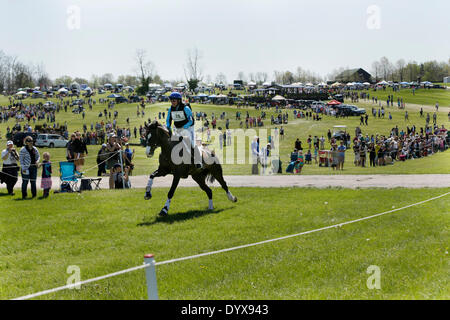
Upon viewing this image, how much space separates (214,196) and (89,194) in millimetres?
4700

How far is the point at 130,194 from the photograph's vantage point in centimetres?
1606

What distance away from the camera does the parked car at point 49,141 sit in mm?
49438

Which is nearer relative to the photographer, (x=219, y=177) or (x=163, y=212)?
(x=163, y=212)

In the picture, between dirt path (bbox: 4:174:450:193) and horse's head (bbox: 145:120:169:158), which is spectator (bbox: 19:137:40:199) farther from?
horse's head (bbox: 145:120:169:158)

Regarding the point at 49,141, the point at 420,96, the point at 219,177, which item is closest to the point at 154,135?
the point at 219,177

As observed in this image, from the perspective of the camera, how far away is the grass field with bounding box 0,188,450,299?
6.80 meters

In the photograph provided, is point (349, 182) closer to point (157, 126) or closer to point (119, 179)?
point (157, 126)

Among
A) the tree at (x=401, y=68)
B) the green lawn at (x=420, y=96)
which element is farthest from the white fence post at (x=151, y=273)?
the tree at (x=401, y=68)

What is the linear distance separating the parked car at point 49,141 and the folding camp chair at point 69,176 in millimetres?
32658

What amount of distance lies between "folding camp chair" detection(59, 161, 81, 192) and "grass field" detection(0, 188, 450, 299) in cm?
321

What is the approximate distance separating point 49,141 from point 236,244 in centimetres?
4504

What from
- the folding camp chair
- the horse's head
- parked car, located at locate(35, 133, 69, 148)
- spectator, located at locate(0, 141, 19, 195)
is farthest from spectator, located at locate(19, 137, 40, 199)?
parked car, located at locate(35, 133, 69, 148)

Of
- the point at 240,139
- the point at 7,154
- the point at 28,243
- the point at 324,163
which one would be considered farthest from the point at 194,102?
the point at 28,243

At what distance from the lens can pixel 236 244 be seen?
9289mm
